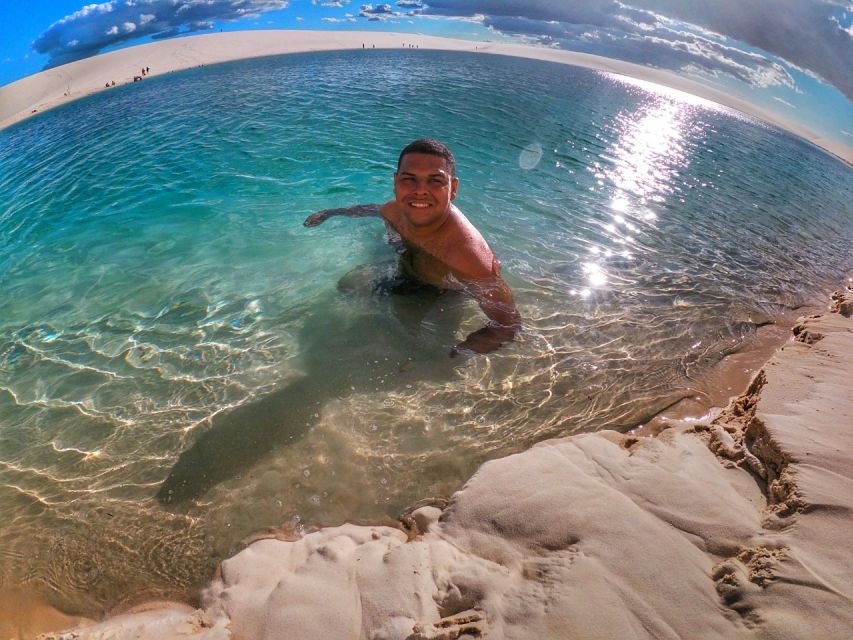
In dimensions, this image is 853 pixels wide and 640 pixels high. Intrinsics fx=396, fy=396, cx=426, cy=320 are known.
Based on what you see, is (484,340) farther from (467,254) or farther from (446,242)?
(446,242)

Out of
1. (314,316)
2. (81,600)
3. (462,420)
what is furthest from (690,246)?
(81,600)

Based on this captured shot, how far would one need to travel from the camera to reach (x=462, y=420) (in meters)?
3.05

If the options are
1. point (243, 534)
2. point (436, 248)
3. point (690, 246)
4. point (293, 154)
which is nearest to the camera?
point (243, 534)

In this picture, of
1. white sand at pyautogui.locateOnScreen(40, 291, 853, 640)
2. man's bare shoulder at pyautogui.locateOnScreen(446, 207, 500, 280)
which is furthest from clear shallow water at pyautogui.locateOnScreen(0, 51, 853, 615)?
man's bare shoulder at pyautogui.locateOnScreen(446, 207, 500, 280)

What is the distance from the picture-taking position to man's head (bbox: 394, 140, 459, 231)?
11.5 feet

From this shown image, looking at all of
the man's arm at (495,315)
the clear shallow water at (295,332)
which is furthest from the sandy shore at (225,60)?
the man's arm at (495,315)

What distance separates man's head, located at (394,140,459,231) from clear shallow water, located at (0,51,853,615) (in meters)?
1.03

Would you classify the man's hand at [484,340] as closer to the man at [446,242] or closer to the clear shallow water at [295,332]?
the man at [446,242]

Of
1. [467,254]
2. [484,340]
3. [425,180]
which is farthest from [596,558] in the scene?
[425,180]

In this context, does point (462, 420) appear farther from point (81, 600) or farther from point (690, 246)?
point (690, 246)

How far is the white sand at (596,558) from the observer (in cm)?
145

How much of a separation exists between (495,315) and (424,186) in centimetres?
139

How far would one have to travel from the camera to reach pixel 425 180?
3.54 m

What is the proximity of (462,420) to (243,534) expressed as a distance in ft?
5.27
